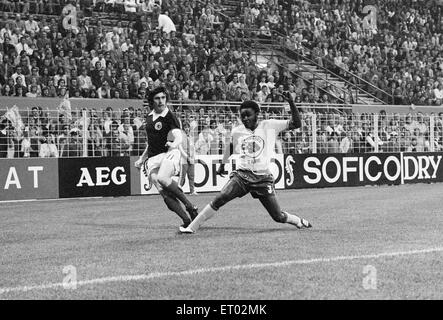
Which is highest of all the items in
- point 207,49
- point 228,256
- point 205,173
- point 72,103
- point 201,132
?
point 207,49

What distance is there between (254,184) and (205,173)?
41.5 ft

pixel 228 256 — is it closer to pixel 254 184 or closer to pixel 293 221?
pixel 254 184

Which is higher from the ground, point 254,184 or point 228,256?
point 254,184

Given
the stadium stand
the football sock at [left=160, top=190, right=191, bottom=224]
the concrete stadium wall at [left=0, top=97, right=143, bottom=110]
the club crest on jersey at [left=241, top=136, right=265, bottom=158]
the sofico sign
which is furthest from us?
the sofico sign

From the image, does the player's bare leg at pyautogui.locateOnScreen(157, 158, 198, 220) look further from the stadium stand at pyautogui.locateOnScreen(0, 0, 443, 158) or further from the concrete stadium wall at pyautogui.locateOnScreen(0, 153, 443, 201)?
the concrete stadium wall at pyautogui.locateOnScreen(0, 153, 443, 201)

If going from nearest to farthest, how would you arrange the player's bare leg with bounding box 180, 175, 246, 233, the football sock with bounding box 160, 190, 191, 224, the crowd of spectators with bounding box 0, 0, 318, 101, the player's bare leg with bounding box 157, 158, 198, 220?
the player's bare leg with bounding box 180, 175, 246, 233
the football sock with bounding box 160, 190, 191, 224
the player's bare leg with bounding box 157, 158, 198, 220
the crowd of spectators with bounding box 0, 0, 318, 101

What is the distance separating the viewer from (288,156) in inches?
1007

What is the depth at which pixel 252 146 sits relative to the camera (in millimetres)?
11609

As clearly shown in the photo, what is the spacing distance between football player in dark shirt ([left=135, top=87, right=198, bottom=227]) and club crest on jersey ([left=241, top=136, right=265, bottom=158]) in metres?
1.08

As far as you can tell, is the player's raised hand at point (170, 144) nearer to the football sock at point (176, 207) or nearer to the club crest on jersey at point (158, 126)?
the club crest on jersey at point (158, 126)

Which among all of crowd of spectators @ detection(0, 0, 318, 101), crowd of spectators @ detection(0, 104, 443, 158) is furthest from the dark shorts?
crowd of spectators @ detection(0, 0, 318, 101)

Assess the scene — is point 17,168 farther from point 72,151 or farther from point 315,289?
point 315,289

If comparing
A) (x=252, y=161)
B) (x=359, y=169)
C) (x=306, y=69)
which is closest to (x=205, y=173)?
(x=359, y=169)

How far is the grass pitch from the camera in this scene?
6.79 metres
